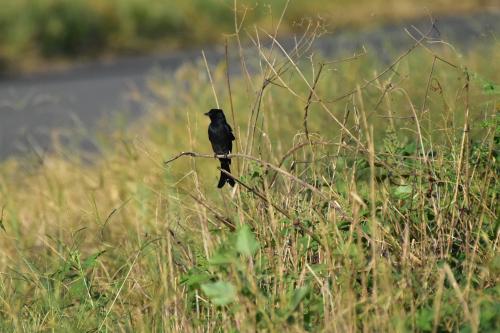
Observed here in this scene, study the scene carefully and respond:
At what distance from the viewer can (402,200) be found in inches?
143

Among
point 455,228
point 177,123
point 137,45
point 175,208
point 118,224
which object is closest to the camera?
point 455,228

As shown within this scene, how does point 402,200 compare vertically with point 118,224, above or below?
above

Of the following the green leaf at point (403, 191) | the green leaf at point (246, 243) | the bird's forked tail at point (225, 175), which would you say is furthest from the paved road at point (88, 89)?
the green leaf at point (246, 243)

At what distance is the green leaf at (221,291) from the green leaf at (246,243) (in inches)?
3.7

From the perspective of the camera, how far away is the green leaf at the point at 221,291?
2.89 metres

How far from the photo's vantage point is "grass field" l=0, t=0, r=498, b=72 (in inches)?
591

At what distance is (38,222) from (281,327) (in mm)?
2509

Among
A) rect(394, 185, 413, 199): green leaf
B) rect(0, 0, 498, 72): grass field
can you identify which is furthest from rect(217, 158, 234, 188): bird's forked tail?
rect(0, 0, 498, 72): grass field

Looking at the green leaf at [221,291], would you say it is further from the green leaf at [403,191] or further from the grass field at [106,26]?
the grass field at [106,26]

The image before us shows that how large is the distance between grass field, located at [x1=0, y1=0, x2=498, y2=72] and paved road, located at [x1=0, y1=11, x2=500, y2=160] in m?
0.37

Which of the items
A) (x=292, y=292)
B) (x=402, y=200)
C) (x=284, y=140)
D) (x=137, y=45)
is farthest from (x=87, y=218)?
(x=137, y=45)

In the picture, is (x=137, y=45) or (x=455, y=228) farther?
(x=137, y=45)

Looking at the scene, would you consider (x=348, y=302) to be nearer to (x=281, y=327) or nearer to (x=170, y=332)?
(x=281, y=327)

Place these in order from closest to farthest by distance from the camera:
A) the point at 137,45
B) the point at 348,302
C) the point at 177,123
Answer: the point at 348,302, the point at 177,123, the point at 137,45
